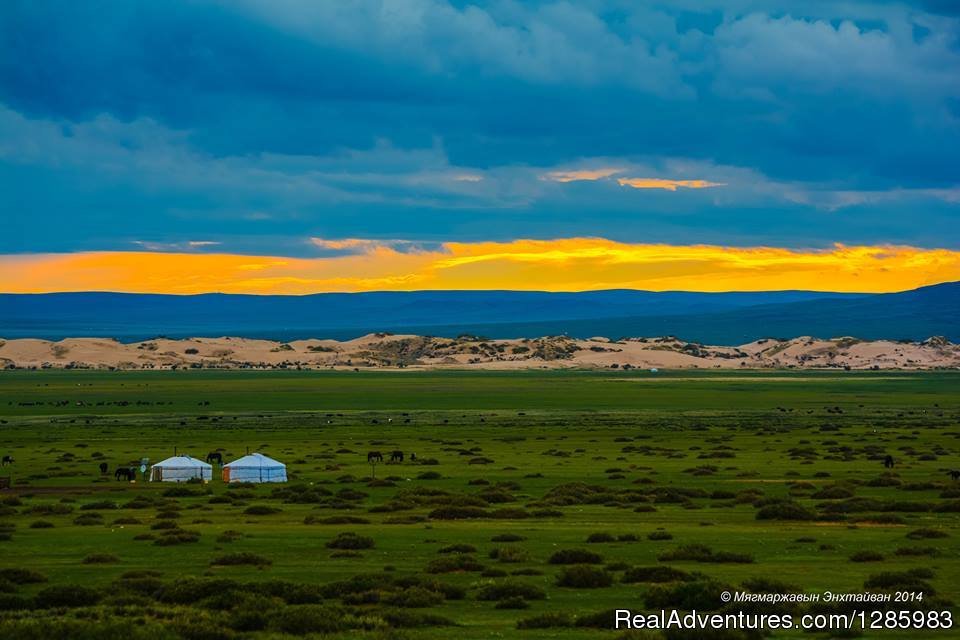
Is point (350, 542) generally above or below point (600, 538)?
above

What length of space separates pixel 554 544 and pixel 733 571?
7.33 m

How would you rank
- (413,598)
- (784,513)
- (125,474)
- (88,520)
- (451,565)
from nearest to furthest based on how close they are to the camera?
1. (413,598)
2. (451,565)
3. (88,520)
4. (784,513)
5. (125,474)

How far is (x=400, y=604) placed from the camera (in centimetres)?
2788

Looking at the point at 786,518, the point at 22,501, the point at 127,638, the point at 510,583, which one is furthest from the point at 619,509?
the point at 127,638

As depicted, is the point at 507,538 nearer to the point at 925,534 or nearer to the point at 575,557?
the point at 575,557

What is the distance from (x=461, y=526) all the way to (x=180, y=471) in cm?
2333

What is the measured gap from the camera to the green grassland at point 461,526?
2661 centimetres

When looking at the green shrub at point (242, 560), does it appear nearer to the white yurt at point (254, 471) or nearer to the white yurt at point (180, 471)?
the white yurt at point (254, 471)

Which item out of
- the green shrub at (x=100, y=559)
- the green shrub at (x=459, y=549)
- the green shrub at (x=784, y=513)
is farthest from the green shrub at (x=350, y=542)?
the green shrub at (x=784, y=513)

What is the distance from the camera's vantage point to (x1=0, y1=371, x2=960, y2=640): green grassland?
87.3ft

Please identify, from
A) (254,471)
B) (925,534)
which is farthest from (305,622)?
(254,471)

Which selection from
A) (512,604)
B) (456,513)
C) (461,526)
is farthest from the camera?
(456,513)

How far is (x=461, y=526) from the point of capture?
1718 inches

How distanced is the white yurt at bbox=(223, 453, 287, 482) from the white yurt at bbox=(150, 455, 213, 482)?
60.3 inches
